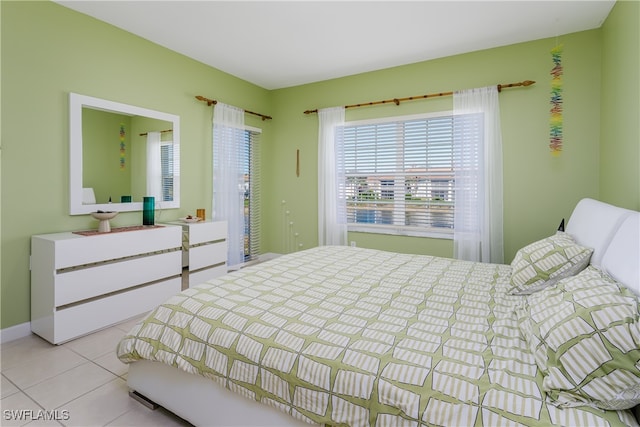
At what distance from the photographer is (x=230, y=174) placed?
4.23m

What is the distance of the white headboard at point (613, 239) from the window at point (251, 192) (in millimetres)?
3815

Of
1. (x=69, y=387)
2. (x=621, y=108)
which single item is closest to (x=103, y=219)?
(x=69, y=387)

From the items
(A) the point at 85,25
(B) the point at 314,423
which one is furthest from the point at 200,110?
(B) the point at 314,423

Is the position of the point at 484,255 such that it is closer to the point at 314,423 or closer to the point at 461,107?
the point at 461,107

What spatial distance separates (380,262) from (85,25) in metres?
3.36

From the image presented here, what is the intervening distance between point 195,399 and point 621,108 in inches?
141

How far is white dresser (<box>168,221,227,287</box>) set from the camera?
343 centimetres

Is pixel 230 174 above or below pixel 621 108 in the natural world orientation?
below

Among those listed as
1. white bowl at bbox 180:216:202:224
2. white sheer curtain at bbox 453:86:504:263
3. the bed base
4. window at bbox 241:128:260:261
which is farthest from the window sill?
the bed base

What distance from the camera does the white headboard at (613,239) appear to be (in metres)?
1.26

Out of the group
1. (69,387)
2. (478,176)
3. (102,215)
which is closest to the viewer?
(69,387)

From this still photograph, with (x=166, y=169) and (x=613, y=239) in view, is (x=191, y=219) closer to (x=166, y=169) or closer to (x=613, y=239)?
(x=166, y=169)

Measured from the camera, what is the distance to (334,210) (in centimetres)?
443

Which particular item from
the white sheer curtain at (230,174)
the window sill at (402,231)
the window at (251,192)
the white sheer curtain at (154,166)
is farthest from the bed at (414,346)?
the window at (251,192)
